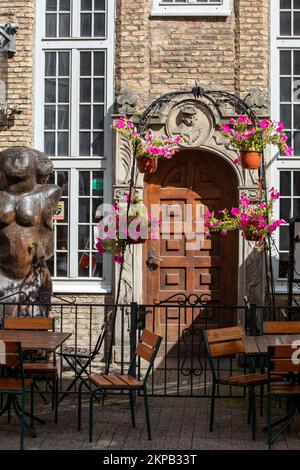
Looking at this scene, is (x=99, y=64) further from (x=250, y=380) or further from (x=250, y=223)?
(x=250, y=380)

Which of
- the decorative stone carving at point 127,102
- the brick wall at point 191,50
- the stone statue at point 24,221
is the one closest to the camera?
the stone statue at point 24,221

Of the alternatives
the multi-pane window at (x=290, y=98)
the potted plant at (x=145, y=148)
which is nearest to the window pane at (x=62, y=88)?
the potted plant at (x=145, y=148)

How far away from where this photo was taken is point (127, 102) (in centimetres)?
1155

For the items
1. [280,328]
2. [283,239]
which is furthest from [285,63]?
[280,328]

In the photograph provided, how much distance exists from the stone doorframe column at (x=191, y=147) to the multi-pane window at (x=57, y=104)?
0.92 meters

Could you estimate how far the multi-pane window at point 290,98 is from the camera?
11875 mm

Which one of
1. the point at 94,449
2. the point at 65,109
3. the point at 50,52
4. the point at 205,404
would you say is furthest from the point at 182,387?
the point at 50,52

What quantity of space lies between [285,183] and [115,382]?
203 inches

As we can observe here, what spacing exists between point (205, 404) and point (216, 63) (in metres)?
4.94

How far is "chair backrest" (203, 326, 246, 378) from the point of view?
8039 mm

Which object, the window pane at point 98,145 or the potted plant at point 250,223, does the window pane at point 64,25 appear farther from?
the potted plant at point 250,223

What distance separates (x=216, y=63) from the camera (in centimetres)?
1176

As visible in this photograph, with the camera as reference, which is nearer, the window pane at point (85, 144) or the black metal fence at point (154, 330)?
the black metal fence at point (154, 330)
